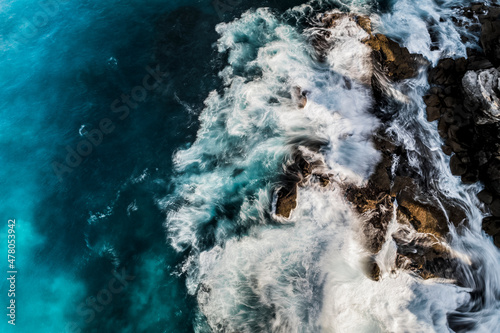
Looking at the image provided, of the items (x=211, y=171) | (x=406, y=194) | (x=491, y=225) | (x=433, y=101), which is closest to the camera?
(x=491, y=225)

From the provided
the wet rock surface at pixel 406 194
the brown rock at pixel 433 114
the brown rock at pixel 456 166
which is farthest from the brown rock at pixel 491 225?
the brown rock at pixel 433 114

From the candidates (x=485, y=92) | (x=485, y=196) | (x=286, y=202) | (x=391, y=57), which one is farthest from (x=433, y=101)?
(x=286, y=202)

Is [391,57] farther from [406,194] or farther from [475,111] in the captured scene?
[406,194]

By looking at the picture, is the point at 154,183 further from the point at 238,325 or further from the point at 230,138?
the point at 238,325

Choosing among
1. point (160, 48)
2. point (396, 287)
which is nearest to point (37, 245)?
point (160, 48)

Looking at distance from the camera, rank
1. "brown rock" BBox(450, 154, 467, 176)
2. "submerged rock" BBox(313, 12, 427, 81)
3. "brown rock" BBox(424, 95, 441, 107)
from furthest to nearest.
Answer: "submerged rock" BBox(313, 12, 427, 81)
"brown rock" BBox(424, 95, 441, 107)
"brown rock" BBox(450, 154, 467, 176)

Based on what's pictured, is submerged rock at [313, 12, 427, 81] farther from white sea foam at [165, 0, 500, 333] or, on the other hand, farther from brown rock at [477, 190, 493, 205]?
brown rock at [477, 190, 493, 205]

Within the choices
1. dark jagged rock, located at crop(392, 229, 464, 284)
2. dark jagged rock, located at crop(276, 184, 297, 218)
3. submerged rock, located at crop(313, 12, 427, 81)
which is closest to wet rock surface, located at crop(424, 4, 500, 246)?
submerged rock, located at crop(313, 12, 427, 81)

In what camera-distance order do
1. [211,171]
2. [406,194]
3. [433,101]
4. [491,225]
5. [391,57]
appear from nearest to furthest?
[491,225] < [406,194] < [211,171] < [433,101] < [391,57]

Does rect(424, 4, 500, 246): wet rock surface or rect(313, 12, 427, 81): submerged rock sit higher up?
rect(313, 12, 427, 81): submerged rock

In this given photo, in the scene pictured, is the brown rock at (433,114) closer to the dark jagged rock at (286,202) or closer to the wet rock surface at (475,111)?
the wet rock surface at (475,111)
